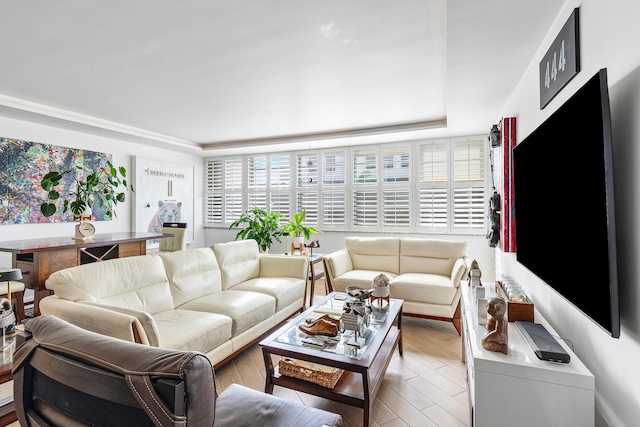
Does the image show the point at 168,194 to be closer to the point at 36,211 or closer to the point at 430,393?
the point at 36,211

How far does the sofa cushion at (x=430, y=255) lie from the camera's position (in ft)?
12.8

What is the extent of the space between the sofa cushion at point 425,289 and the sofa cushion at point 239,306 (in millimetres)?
1388

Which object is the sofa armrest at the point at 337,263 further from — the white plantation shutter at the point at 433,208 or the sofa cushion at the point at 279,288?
the white plantation shutter at the point at 433,208

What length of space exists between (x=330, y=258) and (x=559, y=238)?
2.60 m

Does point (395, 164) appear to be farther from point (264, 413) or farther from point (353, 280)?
point (264, 413)

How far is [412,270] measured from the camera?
405 centimetres

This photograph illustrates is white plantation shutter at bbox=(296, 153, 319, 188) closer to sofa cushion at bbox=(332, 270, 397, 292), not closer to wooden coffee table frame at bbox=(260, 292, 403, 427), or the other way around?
sofa cushion at bbox=(332, 270, 397, 292)

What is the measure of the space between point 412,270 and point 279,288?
1775 millimetres

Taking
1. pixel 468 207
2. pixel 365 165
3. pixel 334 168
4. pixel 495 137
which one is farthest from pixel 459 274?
pixel 334 168

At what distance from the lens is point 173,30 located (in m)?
2.21

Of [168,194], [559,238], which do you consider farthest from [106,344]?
[168,194]

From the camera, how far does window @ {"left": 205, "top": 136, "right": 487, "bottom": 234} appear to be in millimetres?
5020

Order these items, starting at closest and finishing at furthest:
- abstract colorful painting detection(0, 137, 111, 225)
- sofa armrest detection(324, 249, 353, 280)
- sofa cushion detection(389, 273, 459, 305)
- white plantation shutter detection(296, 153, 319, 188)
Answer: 1. sofa cushion detection(389, 273, 459, 305)
2. sofa armrest detection(324, 249, 353, 280)
3. abstract colorful painting detection(0, 137, 111, 225)
4. white plantation shutter detection(296, 153, 319, 188)

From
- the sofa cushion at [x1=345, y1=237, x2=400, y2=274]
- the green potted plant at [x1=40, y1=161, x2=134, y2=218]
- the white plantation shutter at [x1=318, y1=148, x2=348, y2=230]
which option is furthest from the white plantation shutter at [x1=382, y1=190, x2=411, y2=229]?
the green potted plant at [x1=40, y1=161, x2=134, y2=218]
